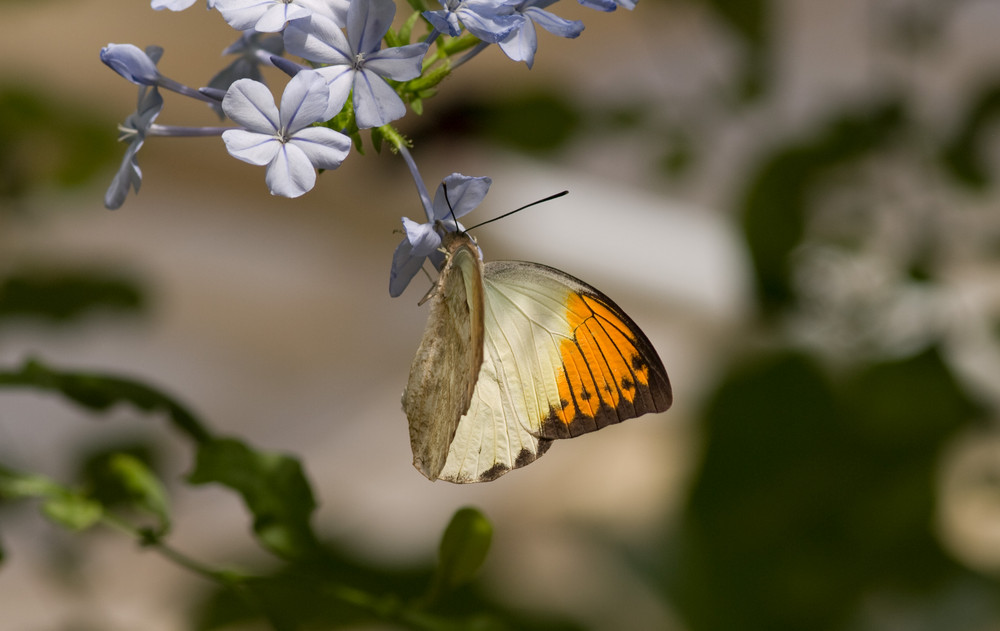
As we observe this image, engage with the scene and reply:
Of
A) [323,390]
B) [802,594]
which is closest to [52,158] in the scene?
[802,594]

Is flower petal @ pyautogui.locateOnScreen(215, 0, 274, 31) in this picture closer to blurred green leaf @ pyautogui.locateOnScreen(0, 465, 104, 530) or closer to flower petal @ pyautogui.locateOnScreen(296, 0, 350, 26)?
flower petal @ pyautogui.locateOnScreen(296, 0, 350, 26)

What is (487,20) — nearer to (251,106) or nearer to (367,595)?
(251,106)

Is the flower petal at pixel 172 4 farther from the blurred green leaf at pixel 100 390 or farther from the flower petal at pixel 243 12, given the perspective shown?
the blurred green leaf at pixel 100 390

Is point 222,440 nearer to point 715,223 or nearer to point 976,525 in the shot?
point 976,525

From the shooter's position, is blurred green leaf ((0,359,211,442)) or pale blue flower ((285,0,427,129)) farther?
blurred green leaf ((0,359,211,442))

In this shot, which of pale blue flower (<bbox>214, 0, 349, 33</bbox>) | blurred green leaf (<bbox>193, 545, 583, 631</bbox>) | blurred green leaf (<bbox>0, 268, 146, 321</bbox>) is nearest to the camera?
pale blue flower (<bbox>214, 0, 349, 33</bbox>)

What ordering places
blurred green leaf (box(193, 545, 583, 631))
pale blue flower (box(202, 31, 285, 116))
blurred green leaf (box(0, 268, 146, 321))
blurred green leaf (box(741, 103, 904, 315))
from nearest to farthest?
pale blue flower (box(202, 31, 285, 116)) → blurred green leaf (box(193, 545, 583, 631)) → blurred green leaf (box(0, 268, 146, 321)) → blurred green leaf (box(741, 103, 904, 315))

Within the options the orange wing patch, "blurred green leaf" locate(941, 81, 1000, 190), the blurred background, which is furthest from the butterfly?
"blurred green leaf" locate(941, 81, 1000, 190)

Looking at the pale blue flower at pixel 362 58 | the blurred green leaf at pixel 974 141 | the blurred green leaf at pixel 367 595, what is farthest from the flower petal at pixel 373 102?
the blurred green leaf at pixel 974 141
